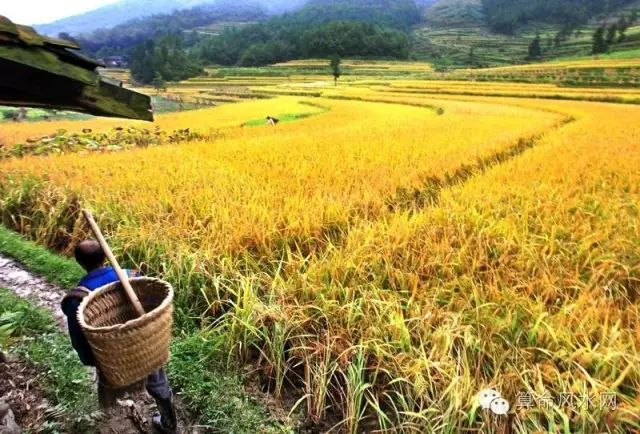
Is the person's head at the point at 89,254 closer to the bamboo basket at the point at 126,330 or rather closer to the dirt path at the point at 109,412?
the bamboo basket at the point at 126,330

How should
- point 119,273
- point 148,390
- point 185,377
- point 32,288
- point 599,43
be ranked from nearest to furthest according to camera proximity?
1. point 119,273
2. point 148,390
3. point 185,377
4. point 32,288
5. point 599,43

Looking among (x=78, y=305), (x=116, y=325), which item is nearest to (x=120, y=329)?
(x=116, y=325)

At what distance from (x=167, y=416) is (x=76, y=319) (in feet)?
2.25

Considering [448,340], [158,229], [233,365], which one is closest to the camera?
[448,340]

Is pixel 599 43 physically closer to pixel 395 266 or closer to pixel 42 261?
pixel 395 266

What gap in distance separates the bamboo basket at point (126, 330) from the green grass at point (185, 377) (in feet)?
1.79

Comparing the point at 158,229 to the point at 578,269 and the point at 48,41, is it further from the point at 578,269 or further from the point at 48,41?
the point at 578,269

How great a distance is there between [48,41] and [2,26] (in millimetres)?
141

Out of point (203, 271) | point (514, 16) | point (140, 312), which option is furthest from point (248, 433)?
point (514, 16)

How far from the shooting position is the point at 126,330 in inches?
65.5

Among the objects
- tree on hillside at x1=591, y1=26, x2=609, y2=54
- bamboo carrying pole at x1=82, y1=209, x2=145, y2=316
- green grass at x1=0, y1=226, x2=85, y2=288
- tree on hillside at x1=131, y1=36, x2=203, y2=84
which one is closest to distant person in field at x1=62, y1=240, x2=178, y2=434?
bamboo carrying pole at x1=82, y1=209, x2=145, y2=316

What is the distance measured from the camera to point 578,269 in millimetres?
3014

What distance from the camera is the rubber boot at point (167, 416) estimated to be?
211 centimetres

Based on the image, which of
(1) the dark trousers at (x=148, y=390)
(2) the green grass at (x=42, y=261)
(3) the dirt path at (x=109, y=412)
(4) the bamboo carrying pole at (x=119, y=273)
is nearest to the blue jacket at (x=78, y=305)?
(1) the dark trousers at (x=148, y=390)
